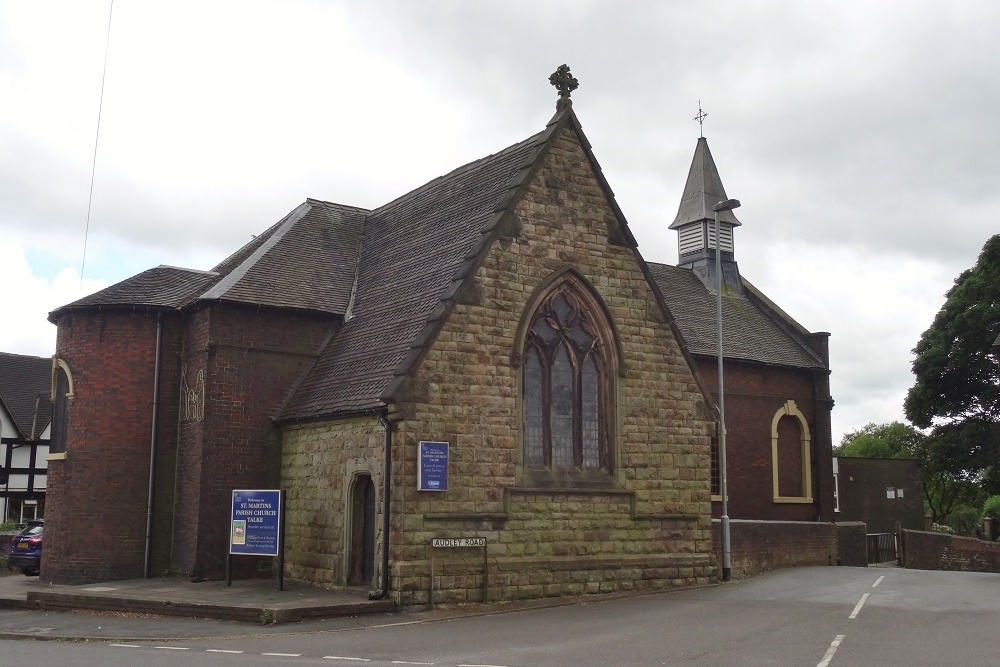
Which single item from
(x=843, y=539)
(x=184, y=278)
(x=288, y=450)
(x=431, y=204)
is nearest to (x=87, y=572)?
(x=288, y=450)

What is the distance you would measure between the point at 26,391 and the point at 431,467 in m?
32.5

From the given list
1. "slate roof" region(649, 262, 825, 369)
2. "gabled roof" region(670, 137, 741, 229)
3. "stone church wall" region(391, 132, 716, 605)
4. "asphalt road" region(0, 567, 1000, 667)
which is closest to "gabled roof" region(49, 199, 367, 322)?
"stone church wall" region(391, 132, 716, 605)

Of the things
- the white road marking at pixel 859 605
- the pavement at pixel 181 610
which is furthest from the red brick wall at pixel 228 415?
the white road marking at pixel 859 605

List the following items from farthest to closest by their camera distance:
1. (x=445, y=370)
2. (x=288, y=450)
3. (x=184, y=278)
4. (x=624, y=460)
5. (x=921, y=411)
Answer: (x=921, y=411) < (x=184, y=278) < (x=288, y=450) < (x=624, y=460) < (x=445, y=370)

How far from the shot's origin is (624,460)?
19.2 meters

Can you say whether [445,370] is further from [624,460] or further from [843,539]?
[843,539]

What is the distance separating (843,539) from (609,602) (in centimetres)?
1306

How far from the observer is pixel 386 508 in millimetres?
16594

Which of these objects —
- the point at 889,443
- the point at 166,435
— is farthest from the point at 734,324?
the point at 889,443

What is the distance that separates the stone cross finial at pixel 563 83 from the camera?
20.0 meters

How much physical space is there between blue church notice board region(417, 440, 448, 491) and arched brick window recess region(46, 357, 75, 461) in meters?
9.49

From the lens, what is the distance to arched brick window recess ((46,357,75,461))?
71.2 ft

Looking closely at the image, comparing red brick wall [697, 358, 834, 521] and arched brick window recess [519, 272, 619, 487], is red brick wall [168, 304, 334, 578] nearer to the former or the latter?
arched brick window recess [519, 272, 619, 487]

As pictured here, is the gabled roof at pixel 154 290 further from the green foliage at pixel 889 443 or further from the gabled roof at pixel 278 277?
the green foliage at pixel 889 443
